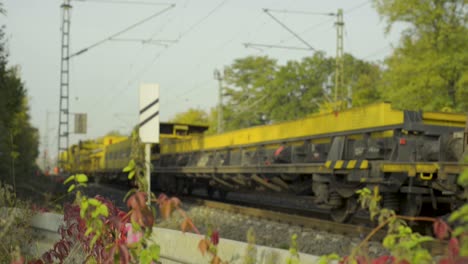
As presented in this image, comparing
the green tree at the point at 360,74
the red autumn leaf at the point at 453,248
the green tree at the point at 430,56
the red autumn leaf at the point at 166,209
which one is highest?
the green tree at the point at 360,74

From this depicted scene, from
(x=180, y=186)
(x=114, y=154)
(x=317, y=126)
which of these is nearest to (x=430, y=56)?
(x=180, y=186)

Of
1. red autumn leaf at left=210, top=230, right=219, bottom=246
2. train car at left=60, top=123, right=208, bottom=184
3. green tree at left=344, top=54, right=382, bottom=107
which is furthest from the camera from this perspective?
green tree at left=344, top=54, right=382, bottom=107

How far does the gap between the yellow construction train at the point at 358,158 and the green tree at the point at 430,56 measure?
1573 cm

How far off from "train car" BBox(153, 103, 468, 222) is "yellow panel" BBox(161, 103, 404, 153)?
0.07 feet

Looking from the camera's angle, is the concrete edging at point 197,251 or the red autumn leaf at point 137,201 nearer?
the red autumn leaf at point 137,201

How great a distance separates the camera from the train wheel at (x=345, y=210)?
1152 centimetres

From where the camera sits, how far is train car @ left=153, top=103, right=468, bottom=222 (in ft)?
32.6

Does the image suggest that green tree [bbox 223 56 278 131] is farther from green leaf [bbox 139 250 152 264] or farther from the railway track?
green leaf [bbox 139 250 152 264]

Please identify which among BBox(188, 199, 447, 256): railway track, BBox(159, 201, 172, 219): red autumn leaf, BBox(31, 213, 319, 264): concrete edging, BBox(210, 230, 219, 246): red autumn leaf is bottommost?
BBox(188, 199, 447, 256): railway track

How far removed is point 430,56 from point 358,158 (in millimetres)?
20744

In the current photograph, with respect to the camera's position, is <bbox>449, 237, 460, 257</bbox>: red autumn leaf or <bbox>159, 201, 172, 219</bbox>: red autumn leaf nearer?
<bbox>449, 237, 460, 257</bbox>: red autumn leaf

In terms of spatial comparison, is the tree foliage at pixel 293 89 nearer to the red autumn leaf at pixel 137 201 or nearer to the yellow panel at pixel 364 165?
the yellow panel at pixel 364 165

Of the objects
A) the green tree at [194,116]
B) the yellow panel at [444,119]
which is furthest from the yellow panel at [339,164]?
the green tree at [194,116]

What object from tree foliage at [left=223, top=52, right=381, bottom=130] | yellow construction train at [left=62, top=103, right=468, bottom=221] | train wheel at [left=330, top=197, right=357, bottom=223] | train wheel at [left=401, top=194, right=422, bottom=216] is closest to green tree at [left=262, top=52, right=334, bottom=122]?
tree foliage at [left=223, top=52, right=381, bottom=130]
